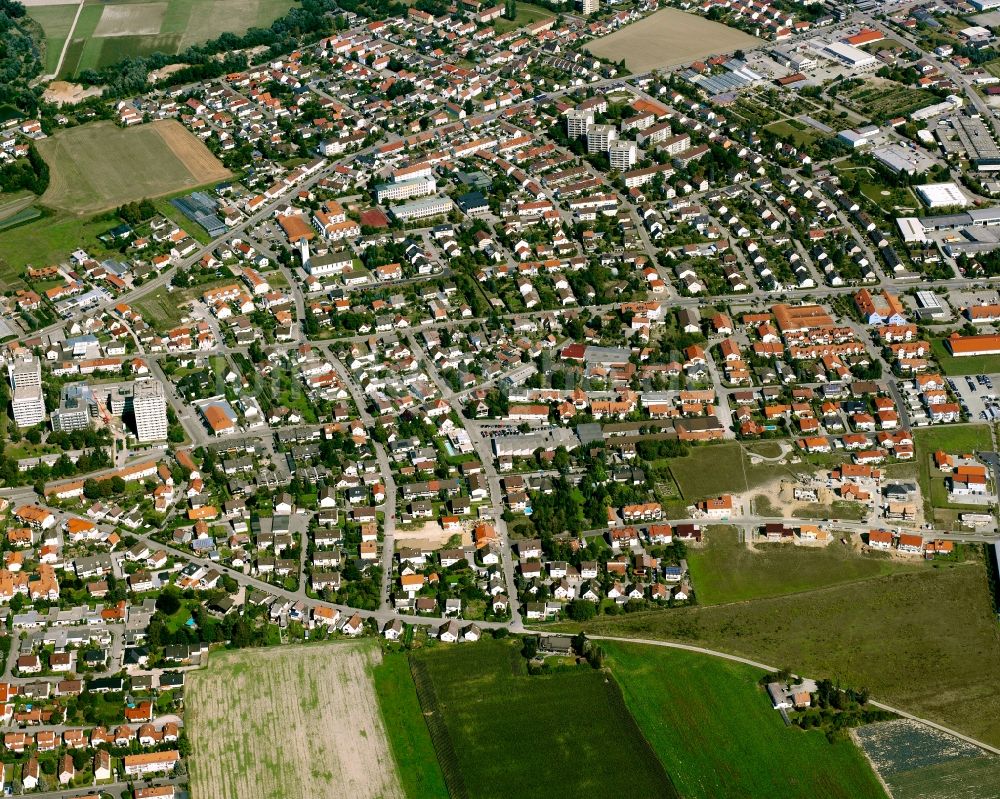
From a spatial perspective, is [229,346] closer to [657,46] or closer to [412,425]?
[412,425]

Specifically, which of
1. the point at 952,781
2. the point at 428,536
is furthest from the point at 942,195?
the point at 952,781

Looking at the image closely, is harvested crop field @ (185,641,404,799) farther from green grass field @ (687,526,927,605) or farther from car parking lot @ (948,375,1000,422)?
car parking lot @ (948,375,1000,422)

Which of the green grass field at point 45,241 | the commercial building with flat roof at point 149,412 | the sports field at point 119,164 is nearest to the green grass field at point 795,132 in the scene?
the sports field at point 119,164

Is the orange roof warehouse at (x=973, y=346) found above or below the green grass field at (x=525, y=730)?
above

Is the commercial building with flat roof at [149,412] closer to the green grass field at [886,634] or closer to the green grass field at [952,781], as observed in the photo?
the green grass field at [886,634]

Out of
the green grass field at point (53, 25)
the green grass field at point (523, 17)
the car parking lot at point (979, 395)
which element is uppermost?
the green grass field at point (523, 17)

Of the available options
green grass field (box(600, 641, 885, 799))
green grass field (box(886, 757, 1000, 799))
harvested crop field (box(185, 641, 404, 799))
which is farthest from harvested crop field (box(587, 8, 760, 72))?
green grass field (box(886, 757, 1000, 799))

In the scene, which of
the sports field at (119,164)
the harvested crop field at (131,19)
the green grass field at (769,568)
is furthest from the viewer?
the harvested crop field at (131,19)
